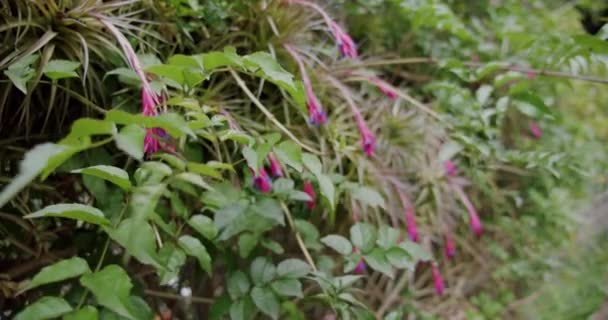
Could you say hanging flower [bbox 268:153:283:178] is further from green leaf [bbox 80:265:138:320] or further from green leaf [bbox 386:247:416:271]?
green leaf [bbox 80:265:138:320]

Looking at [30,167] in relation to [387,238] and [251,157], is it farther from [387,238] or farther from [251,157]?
[387,238]

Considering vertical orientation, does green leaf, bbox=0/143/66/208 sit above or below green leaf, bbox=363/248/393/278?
above

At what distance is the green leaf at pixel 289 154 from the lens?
0.75 m

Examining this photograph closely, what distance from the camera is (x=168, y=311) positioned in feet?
3.67

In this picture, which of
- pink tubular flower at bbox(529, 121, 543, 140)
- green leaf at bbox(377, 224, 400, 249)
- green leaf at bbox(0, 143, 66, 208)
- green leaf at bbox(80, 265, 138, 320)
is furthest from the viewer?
pink tubular flower at bbox(529, 121, 543, 140)

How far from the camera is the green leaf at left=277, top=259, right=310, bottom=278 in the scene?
0.86 metres

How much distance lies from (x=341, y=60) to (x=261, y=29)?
26 centimetres

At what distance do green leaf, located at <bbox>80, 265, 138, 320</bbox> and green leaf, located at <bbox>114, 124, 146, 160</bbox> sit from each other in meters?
0.18

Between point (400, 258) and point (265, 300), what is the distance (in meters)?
0.24

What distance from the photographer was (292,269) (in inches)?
34.3

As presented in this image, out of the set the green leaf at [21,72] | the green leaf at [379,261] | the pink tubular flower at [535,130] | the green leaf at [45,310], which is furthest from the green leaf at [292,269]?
the pink tubular flower at [535,130]

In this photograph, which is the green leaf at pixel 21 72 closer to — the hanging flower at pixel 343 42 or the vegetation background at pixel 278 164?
the vegetation background at pixel 278 164

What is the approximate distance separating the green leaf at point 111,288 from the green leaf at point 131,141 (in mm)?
181

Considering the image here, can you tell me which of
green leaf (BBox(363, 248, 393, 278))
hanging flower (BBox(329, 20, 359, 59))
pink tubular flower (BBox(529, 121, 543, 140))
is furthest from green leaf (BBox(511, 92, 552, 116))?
pink tubular flower (BBox(529, 121, 543, 140))
